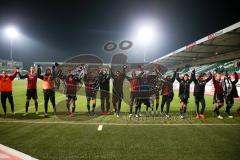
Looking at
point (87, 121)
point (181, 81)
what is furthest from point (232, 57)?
point (87, 121)

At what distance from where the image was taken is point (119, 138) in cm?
713

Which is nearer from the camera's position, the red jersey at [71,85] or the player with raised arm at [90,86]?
the red jersey at [71,85]

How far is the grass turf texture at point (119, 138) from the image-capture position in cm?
568

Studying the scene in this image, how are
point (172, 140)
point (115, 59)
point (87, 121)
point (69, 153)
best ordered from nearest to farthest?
point (69, 153) < point (172, 140) < point (87, 121) < point (115, 59)

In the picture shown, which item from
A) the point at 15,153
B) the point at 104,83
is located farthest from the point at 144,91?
the point at 15,153

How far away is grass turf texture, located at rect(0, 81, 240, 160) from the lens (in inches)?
224

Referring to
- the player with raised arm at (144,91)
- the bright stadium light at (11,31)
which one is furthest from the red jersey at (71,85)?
the bright stadium light at (11,31)

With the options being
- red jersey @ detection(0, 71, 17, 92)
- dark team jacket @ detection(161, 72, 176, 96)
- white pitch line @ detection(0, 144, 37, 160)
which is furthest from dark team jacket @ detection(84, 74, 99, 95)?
white pitch line @ detection(0, 144, 37, 160)

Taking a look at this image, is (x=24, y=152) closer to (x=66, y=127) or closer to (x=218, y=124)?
(x=66, y=127)

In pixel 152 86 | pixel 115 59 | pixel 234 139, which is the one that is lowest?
pixel 234 139

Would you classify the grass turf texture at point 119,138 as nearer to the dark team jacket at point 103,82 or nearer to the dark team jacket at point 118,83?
the dark team jacket at point 118,83

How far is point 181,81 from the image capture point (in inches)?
432

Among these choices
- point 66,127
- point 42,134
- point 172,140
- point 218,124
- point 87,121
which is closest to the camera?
point 172,140

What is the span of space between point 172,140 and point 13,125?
218 inches
